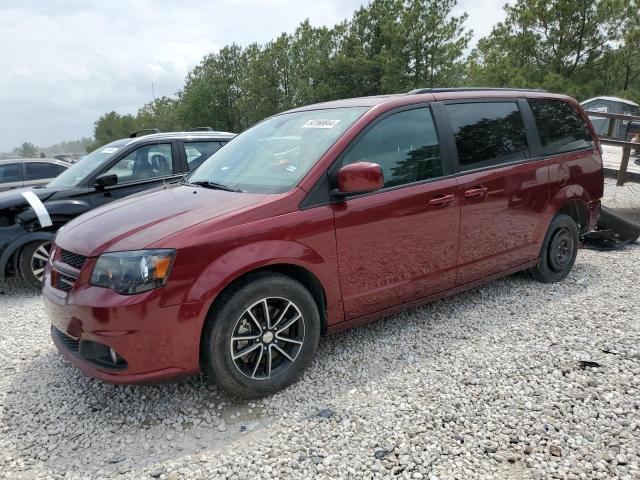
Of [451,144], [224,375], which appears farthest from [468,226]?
[224,375]

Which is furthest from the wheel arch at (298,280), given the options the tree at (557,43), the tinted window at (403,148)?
the tree at (557,43)

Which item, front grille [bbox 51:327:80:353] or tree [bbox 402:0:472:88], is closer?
front grille [bbox 51:327:80:353]

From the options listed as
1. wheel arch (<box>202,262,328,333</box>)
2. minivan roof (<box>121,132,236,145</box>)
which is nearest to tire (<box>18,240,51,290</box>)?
minivan roof (<box>121,132,236,145</box>)

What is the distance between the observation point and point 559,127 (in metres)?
4.73

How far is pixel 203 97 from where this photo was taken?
43812mm

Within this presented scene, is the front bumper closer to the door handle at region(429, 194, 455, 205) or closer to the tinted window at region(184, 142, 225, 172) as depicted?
the door handle at region(429, 194, 455, 205)

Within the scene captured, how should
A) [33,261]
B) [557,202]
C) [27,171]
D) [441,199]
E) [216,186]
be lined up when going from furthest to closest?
[27,171]
[33,261]
[557,202]
[441,199]
[216,186]

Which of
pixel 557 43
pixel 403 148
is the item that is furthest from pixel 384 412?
pixel 557 43

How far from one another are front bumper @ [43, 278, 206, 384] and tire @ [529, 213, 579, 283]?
3.54 m

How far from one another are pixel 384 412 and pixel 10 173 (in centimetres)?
1074

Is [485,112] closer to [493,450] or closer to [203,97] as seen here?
[493,450]

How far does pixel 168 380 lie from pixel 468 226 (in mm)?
2527

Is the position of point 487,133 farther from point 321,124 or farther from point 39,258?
point 39,258

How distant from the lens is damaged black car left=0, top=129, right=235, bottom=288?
211 inches
